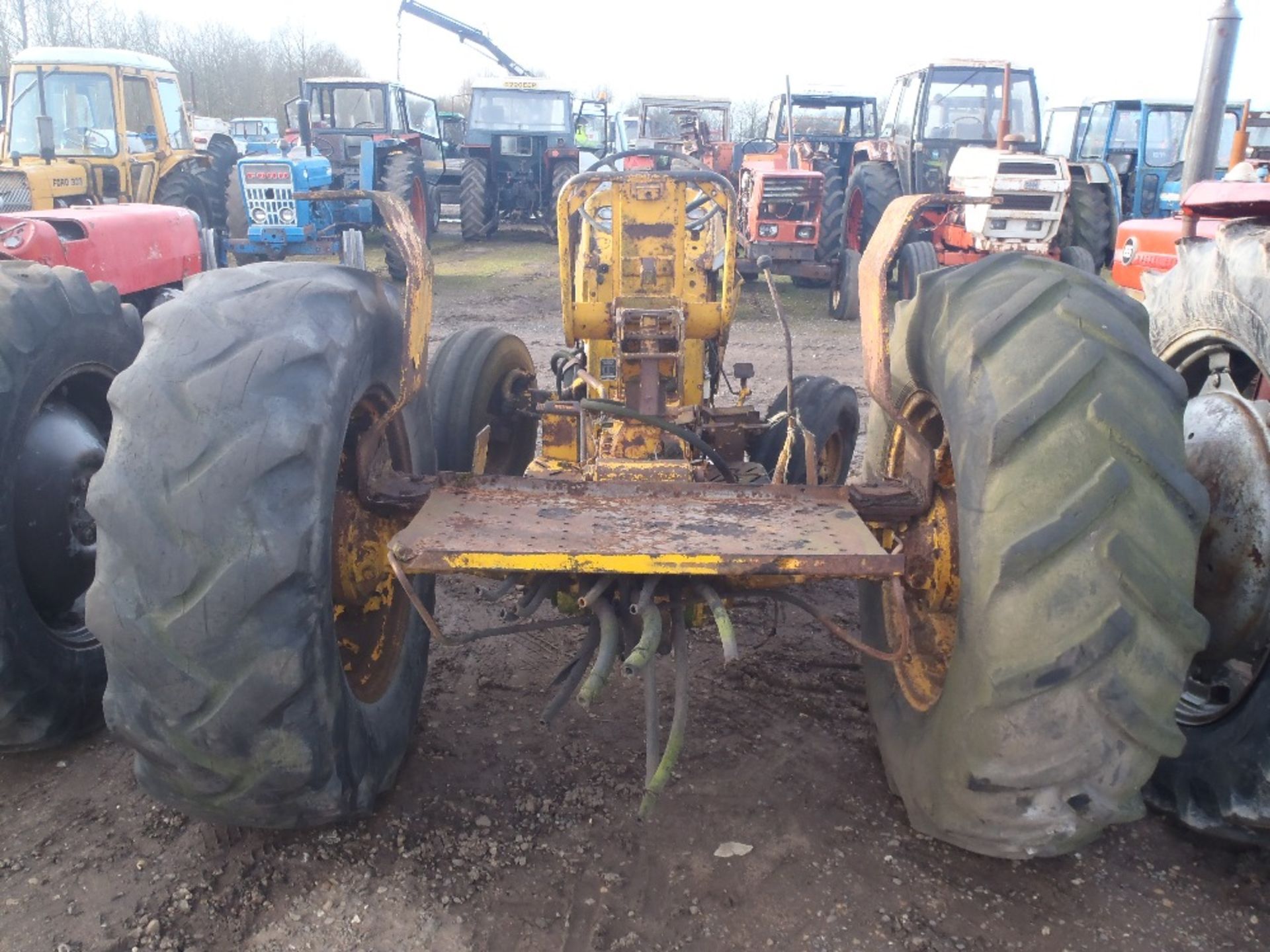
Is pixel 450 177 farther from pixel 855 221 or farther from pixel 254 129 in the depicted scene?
pixel 254 129

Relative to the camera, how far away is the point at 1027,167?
988 centimetres

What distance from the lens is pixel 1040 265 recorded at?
7.40ft

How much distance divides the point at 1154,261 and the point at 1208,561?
9.83ft

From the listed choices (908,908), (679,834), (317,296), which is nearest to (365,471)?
(317,296)

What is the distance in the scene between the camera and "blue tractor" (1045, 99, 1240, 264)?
12688 millimetres

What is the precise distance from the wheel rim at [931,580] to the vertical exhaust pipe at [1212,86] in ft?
9.14

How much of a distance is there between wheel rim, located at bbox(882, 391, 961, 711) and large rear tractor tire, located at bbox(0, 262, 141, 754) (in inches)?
91.5

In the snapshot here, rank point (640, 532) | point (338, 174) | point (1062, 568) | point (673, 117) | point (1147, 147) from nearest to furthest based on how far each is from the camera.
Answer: point (1062, 568) < point (640, 532) < point (1147, 147) < point (338, 174) < point (673, 117)

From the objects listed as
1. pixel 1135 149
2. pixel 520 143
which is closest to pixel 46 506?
pixel 1135 149

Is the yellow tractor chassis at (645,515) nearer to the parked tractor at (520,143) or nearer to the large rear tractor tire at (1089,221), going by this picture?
the large rear tractor tire at (1089,221)

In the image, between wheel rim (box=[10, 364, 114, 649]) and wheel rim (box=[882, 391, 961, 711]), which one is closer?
wheel rim (box=[882, 391, 961, 711])

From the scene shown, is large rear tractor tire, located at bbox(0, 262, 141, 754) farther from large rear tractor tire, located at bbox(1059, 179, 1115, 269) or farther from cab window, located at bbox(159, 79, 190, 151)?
large rear tractor tire, located at bbox(1059, 179, 1115, 269)

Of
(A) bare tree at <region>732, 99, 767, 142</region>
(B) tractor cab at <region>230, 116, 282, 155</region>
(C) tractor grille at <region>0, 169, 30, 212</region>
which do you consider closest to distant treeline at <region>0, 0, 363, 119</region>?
(B) tractor cab at <region>230, 116, 282, 155</region>

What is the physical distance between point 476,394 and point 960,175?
306 inches
